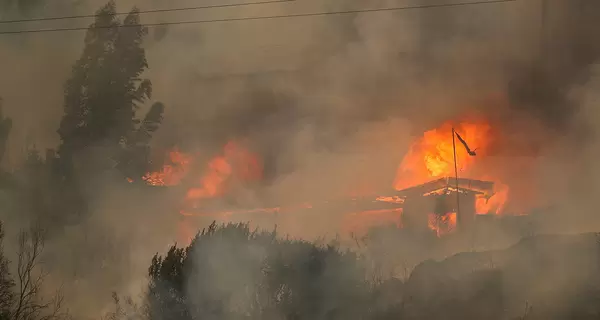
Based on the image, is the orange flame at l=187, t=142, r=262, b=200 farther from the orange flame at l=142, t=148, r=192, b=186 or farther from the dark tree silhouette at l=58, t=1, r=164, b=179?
the dark tree silhouette at l=58, t=1, r=164, b=179

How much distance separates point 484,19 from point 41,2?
4.81 metres

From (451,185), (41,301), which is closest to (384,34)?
(451,185)

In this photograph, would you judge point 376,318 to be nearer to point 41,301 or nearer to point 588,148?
point 588,148

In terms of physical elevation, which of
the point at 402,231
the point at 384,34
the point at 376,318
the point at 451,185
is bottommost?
the point at 376,318

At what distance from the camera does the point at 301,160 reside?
16.9 ft

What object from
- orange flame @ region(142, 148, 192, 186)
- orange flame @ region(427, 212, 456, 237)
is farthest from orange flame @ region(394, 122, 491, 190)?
orange flame @ region(142, 148, 192, 186)

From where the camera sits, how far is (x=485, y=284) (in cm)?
459

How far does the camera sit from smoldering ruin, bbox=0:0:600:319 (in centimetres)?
467

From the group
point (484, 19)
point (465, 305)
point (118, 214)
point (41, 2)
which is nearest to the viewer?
point (465, 305)

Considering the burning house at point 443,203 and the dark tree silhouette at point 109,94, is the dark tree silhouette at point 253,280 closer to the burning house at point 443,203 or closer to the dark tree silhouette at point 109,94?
the burning house at point 443,203

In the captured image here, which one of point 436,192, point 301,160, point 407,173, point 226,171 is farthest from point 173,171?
point 436,192

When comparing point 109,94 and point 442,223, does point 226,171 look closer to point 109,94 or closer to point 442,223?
point 109,94

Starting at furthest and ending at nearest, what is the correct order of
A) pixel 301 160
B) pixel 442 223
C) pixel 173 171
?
pixel 173 171, pixel 301 160, pixel 442 223

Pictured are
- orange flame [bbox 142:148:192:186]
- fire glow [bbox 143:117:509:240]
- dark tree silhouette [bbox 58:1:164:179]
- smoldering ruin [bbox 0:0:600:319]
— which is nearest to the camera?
smoldering ruin [bbox 0:0:600:319]
